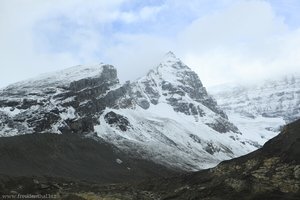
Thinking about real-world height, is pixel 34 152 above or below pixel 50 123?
below

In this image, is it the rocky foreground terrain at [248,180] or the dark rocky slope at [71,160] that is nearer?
the rocky foreground terrain at [248,180]

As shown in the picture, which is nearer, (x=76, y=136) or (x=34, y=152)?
(x=34, y=152)

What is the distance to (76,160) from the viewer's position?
152 meters

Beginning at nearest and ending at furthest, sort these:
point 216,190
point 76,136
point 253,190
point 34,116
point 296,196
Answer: point 296,196
point 253,190
point 216,190
point 76,136
point 34,116

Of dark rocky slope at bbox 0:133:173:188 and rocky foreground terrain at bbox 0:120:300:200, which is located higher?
dark rocky slope at bbox 0:133:173:188

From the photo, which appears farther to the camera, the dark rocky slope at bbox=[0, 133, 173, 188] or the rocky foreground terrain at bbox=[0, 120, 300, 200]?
the dark rocky slope at bbox=[0, 133, 173, 188]

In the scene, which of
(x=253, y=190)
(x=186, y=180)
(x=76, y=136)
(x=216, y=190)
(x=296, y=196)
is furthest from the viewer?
(x=76, y=136)

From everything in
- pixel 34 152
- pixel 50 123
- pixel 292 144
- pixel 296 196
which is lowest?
pixel 296 196

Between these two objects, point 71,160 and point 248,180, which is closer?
point 248,180

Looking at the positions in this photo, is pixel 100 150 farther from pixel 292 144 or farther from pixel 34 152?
pixel 292 144

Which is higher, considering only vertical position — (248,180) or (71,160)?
(71,160)

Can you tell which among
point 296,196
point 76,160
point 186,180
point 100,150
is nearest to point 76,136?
point 100,150

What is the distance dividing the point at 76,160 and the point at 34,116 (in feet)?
154

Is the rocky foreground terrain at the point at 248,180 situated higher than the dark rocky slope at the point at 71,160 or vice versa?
the dark rocky slope at the point at 71,160
